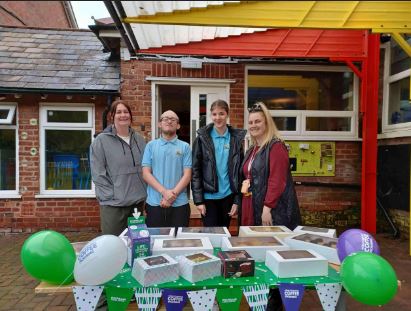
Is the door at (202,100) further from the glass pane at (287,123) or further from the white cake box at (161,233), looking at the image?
the white cake box at (161,233)

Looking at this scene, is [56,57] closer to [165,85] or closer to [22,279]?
[165,85]

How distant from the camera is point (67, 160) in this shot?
6.38 meters

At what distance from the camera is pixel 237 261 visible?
2084mm

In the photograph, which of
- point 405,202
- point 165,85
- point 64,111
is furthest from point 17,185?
point 405,202

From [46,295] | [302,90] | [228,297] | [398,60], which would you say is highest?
[398,60]

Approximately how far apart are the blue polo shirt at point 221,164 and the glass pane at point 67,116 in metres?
3.72

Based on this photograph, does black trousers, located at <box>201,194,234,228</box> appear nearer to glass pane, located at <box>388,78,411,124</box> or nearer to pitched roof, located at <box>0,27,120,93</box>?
pitched roof, located at <box>0,27,120,93</box>

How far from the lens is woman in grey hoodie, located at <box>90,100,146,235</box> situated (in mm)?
3180

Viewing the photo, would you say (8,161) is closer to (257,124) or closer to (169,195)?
(169,195)

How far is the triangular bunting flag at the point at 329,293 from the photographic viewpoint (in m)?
2.06

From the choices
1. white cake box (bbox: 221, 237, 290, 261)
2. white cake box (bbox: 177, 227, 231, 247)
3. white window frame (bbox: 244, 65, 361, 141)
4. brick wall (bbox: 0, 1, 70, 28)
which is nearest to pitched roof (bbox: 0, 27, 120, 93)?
white window frame (bbox: 244, 65, 361, 141)

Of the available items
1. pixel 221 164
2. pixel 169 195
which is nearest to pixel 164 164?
pixel 169 195

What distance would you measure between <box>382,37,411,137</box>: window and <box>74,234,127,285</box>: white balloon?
5.28 meters

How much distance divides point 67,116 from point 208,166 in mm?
3939
